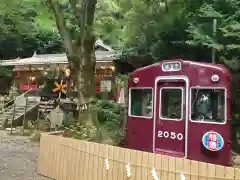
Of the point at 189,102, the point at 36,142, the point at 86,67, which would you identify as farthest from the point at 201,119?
the point at 36,142

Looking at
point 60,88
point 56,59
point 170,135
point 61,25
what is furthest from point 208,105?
point 56,59

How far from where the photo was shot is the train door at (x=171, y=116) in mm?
6559

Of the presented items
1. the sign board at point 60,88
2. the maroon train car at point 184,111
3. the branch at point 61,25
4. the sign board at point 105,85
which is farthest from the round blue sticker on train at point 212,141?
the sign board at point 60,88

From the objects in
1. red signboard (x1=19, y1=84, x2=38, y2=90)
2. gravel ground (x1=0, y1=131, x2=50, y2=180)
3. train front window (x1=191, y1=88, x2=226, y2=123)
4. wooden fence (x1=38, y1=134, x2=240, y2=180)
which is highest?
A: red signboard (x1=19, y1=84, x2=38, y2=90)

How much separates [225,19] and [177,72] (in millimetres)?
4108

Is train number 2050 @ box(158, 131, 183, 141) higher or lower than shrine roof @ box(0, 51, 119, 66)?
lower

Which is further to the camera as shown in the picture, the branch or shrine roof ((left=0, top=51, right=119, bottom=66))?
shrine roof ((left=0, top=51, right=119, bottom=66))

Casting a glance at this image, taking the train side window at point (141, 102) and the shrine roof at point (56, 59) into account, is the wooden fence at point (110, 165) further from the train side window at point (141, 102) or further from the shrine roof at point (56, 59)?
the shrine roof at point (56, 59)

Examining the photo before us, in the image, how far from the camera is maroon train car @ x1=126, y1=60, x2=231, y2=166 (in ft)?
20.1

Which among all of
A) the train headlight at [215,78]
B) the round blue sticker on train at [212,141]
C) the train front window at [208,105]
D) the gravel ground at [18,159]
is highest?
the train headlight at [215,78]

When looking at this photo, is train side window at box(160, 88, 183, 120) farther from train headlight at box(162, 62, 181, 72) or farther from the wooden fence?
the wooden fence

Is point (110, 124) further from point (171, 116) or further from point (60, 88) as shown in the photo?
point (60, 88)

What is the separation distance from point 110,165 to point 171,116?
2376 mm

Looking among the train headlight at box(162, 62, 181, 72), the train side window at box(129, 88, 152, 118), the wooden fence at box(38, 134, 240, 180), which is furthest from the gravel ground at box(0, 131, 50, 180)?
the train headlight at box(162, 62, 181, 72)
